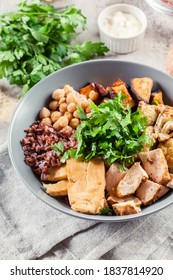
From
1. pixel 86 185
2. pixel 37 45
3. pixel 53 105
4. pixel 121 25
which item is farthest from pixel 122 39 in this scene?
pixel 86 185

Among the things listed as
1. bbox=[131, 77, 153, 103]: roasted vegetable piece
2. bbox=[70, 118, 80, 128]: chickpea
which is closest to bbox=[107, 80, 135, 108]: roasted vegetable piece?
bbox=[131, 77, 153, 103]: roasted vegetable piece

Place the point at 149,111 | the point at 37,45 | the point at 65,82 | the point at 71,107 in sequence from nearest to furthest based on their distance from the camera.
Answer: the point at 149,111
the point at 71,107
the point at 65,82
the point at 37,45

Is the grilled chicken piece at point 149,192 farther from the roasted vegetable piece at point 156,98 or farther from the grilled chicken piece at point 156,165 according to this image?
the roasted vegetable piece at point 156,98

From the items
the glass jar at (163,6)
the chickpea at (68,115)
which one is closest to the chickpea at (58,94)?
the chickpea at (68,115)

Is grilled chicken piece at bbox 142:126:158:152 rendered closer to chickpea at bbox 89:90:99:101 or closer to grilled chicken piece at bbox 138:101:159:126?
grilled chicken piece at bbox 138:101:159:126

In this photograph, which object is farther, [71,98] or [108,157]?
[71,98]

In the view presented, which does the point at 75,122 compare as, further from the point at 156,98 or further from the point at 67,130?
the point at 156,98
